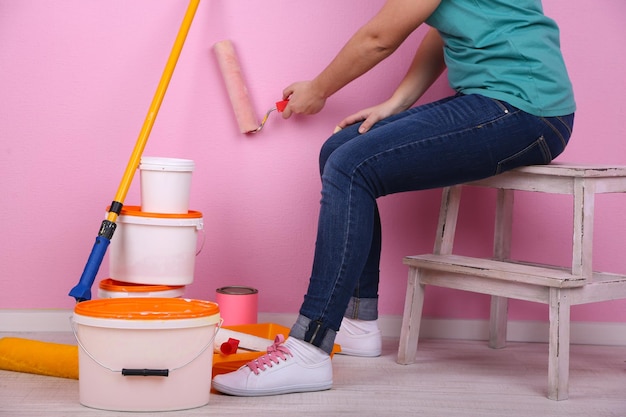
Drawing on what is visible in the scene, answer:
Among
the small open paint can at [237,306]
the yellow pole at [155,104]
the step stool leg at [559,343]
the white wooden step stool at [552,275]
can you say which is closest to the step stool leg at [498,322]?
the white wooden step stool at [552,275]

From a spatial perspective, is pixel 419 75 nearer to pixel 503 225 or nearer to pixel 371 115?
pixel 371 115

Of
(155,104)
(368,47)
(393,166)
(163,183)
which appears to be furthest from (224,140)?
(393,166)

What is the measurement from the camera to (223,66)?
2.27 metres

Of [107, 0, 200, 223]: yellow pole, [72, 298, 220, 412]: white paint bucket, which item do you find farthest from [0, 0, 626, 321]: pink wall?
[72, 298, 220, 412]: white paint bucket

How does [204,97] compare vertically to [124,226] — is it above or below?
above

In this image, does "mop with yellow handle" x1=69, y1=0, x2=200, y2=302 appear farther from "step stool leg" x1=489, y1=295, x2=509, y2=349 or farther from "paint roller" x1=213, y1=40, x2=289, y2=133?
"step stool leg" x1=489, y1=295, x2=509, y2=349

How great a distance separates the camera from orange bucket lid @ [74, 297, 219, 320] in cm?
155

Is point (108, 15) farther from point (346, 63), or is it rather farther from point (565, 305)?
point (565, 305)

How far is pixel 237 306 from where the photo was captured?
2.18m

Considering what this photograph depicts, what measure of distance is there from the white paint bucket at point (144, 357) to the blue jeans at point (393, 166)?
0.23 m

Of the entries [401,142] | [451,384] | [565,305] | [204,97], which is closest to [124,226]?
[204,97]

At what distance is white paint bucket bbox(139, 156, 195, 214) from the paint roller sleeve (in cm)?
30

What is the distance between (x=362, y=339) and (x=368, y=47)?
706 millimetres

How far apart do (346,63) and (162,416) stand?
86 centimetres
